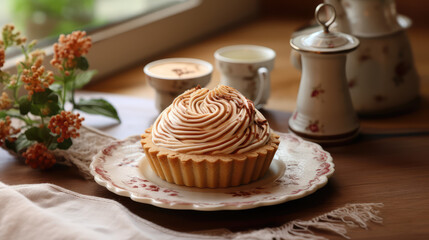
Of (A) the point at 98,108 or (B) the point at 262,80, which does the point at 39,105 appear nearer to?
(A) the point at 98,108

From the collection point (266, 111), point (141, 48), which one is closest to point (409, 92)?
point (266, 111)

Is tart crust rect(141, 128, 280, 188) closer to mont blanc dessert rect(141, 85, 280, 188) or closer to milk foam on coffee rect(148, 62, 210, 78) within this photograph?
mont blanc dessert rect(141, 85, 280, 188)

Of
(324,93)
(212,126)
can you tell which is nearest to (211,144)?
(212,126)

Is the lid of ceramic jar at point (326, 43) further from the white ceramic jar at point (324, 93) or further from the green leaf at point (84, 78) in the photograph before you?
the green leaf at point (84, 78)

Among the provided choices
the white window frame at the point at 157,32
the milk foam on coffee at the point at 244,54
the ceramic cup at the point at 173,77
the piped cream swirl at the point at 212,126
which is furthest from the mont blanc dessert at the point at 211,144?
the white window frame at the point at 157,32

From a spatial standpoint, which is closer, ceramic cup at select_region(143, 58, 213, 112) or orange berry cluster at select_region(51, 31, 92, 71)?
orange berry cluster at select_region(51, 31, 92, 71)

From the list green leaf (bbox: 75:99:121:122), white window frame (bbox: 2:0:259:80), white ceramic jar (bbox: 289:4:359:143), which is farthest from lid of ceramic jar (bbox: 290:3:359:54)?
white window frame (bbox: 2:0:259:80)
